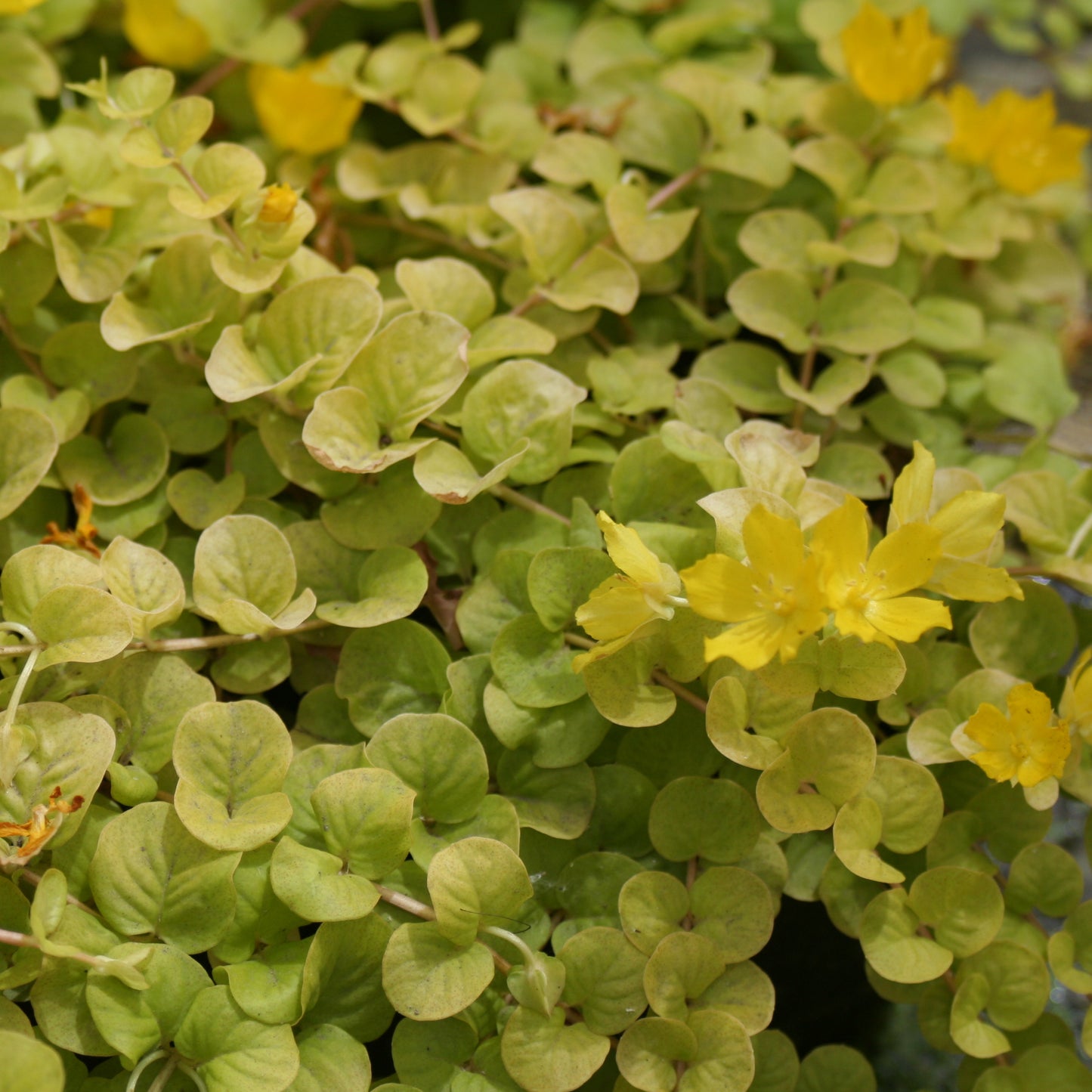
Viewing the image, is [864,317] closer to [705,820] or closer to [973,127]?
[973,127]

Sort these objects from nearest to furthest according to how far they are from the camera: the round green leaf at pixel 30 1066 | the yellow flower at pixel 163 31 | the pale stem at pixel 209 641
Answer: the round green leaf at pixel 30 1066 < the pale stem at pixel 209 641 < the yellow flower at pixel 163 31

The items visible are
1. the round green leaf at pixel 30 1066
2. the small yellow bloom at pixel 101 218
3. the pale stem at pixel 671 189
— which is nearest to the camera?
the round green leaf at pixel 30 1066

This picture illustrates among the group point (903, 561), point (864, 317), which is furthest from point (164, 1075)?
point (864, 317)

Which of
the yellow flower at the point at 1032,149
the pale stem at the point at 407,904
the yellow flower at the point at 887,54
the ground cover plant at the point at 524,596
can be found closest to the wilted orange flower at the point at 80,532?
the ground cover plant at the point at 524,596

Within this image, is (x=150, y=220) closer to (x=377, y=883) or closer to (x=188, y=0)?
(x=188, y=0)

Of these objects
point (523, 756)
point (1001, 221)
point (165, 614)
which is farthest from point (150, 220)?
point (1001, 221)

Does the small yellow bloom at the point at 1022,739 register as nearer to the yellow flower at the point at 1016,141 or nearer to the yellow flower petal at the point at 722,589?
the yellow flower petal at the point at 722,589

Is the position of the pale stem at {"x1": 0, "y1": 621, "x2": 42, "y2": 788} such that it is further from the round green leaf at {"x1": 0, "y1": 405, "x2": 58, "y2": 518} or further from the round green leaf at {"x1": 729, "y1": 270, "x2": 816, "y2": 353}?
the round green leaf at {"x1": 729, "y1": 270, "x2": 816, "y2": 353}
